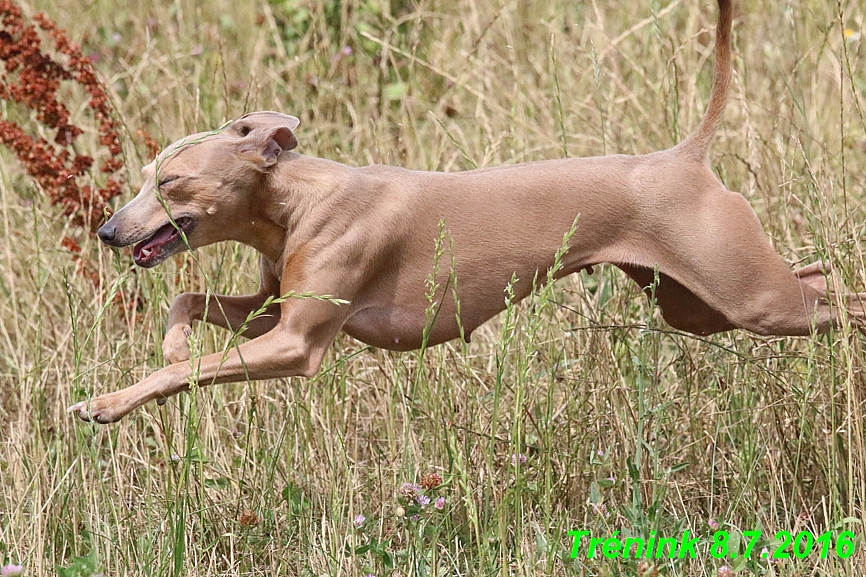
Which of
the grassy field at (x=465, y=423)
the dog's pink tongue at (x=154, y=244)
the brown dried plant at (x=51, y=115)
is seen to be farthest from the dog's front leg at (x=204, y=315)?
the brown dried plant at (x=51, y=115)

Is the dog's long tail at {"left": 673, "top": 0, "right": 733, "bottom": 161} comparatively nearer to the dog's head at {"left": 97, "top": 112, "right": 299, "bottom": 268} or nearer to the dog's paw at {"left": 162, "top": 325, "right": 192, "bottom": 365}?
the dog's head at {"left": 97, "top": 112, "right": 299, "bottom": 268}

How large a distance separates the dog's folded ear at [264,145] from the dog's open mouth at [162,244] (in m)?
0.29

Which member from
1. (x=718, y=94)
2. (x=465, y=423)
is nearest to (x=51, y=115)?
(x=465, y=423)

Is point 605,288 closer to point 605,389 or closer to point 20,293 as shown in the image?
point 605,389

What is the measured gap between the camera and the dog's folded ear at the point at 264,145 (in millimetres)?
3727

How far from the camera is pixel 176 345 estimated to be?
3629mm

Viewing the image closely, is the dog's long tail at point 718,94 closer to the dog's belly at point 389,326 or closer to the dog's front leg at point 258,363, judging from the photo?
the dog's belly at point 389,326

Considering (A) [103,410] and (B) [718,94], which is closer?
(A) [103,410]

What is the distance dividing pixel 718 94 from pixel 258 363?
1862mm

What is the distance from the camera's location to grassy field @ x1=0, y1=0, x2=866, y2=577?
148 inches

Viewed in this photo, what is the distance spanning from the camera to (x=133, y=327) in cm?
479

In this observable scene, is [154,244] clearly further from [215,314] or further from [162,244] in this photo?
[215,314]

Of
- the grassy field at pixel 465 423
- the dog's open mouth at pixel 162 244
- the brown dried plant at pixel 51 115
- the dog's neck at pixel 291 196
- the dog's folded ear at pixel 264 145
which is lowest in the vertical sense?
the grassy field at pixel 465 423

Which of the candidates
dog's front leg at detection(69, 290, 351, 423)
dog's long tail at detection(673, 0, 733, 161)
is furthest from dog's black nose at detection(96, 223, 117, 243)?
dog's long tail at detection(673, 0, 733, 161)
